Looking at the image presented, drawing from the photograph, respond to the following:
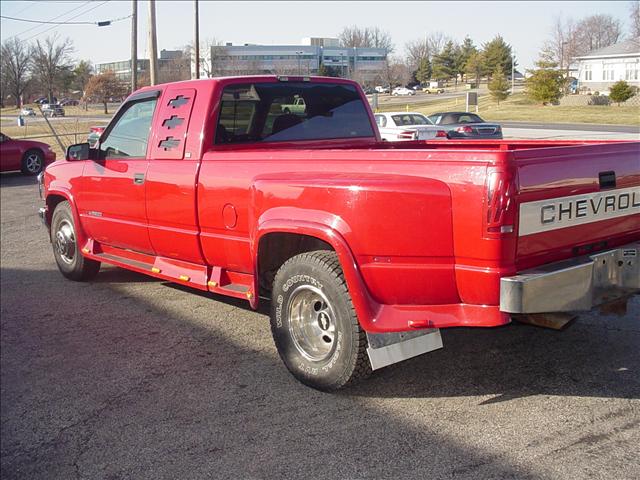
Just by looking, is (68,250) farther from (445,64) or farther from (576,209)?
(445,64)

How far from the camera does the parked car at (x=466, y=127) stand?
74.9 feet

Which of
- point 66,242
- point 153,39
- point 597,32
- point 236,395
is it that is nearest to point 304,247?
point 236,395

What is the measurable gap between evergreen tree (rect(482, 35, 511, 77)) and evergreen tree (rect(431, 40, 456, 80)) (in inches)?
409

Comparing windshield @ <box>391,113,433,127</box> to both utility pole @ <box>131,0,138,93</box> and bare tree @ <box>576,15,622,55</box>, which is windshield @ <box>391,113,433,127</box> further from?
bare tree @ <box>576,15,622,55</box>

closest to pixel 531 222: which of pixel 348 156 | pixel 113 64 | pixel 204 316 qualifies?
pixel 348 156

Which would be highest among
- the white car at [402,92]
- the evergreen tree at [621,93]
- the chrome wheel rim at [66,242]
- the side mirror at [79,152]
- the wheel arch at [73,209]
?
the white car at [402,92]

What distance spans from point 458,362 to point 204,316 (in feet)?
7.66

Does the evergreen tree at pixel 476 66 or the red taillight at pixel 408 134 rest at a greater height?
the evergreen tree at pixel 476 66

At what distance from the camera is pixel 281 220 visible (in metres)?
4.46

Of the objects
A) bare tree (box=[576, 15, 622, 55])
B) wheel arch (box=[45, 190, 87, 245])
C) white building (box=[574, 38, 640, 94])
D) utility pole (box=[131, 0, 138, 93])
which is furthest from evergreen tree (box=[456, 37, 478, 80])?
wheel arch (box=[45, 190, 87, 245])

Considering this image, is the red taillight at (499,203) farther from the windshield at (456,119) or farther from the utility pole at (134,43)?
the utility pole at (134,43)

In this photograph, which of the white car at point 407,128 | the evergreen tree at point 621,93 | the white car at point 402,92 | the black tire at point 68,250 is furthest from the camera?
the white car at point 402,92

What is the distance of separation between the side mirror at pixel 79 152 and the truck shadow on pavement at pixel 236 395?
146cm

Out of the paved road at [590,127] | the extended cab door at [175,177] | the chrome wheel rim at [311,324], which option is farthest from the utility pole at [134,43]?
the chrome wheel rim at [311,324]
